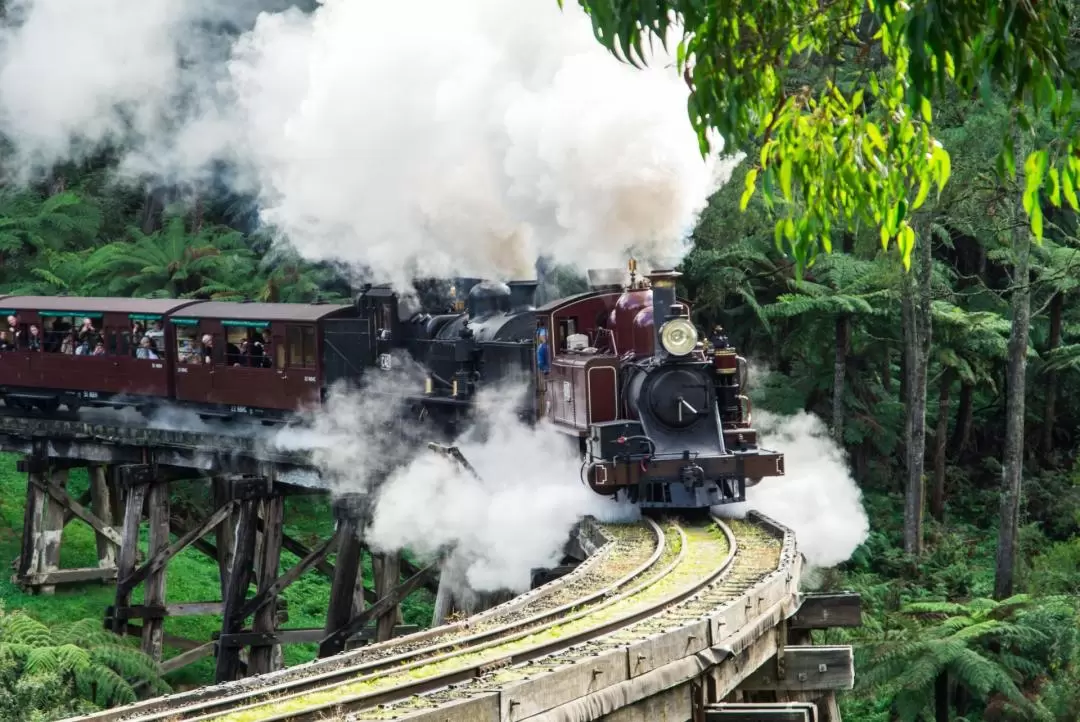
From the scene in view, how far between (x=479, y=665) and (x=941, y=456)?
17580 mm

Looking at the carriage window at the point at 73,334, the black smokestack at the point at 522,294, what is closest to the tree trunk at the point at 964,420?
the black smokestack at the point at 522,294

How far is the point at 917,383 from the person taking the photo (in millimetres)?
20328

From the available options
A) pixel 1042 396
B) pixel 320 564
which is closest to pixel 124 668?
pixel 320 564

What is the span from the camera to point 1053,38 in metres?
5.38

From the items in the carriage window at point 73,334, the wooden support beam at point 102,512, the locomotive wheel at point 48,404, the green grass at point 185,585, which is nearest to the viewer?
the green grass at point 185,585

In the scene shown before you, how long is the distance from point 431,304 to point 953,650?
9.41 meters

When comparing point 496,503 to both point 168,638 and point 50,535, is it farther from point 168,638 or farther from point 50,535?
point 50,535

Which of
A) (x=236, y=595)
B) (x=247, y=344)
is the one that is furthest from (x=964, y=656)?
(x=247, y=344)

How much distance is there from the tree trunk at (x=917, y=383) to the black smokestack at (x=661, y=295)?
6.47 meters

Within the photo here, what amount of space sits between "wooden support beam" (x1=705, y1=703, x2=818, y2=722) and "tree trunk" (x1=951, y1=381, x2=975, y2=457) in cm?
1774

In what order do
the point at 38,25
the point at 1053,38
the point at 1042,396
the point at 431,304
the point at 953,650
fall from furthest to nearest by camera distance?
1. the point at 38,25
2. the point at 1042,396
3. the point at 431,304
4. the point at 953,650
5. the point at 1053,38

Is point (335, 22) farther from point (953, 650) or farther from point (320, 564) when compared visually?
point (953, 650)

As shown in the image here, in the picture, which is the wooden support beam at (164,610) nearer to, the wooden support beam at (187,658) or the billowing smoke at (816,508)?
the wooden support beam at (187,658)

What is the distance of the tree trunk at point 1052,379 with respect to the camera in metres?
24.5
